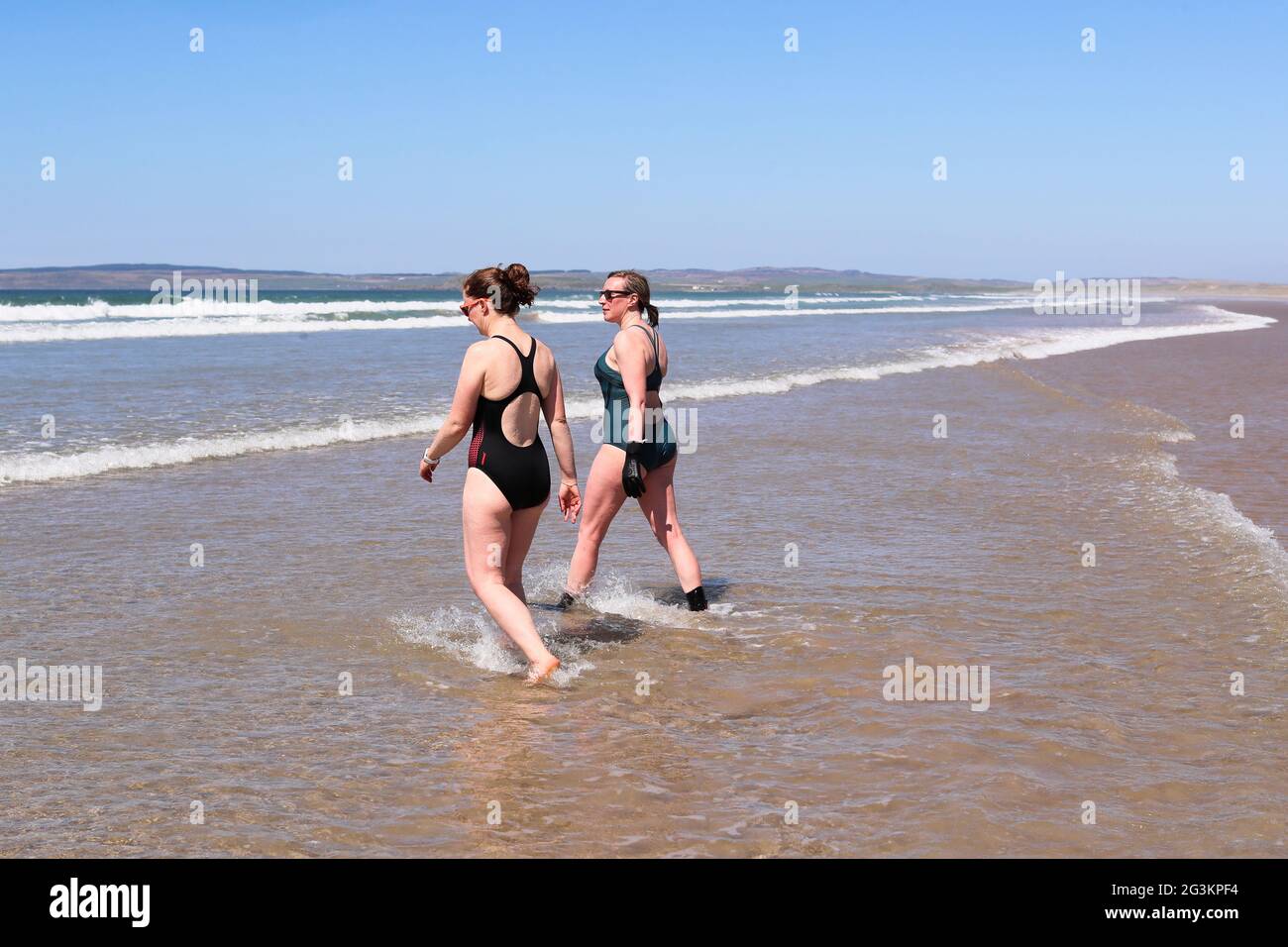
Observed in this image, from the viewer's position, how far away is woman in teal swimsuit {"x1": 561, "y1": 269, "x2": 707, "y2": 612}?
6094 millimetres

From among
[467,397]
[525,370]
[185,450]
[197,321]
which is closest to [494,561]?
[467,397]

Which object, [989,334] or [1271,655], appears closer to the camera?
[1271,655]

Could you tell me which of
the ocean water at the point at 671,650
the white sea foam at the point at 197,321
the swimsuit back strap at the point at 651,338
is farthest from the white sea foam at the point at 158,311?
the swimsuit back strap at the point at 651,338

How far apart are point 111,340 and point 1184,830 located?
30461 mm

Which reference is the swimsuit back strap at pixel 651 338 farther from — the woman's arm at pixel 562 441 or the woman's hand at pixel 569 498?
the woman's hand at pixel 569 498

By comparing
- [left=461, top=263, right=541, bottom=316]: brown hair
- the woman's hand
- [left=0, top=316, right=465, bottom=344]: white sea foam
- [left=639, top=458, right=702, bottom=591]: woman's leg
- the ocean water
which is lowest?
the ocean water

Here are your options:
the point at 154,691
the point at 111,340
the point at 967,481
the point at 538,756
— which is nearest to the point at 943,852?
the point at 538,756

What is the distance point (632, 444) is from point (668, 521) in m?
0.66

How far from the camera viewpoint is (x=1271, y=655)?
542 cm

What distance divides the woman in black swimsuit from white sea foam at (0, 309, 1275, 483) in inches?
250

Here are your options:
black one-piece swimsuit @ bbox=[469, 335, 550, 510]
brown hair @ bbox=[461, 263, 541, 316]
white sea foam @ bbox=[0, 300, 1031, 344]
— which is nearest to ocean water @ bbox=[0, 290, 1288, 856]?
black one-piece swimsuit @ bbox=[469, 335, 550, 510]

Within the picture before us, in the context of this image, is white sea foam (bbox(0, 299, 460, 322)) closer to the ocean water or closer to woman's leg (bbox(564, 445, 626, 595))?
the ocean water

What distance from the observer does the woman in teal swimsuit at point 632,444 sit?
6.09 m
